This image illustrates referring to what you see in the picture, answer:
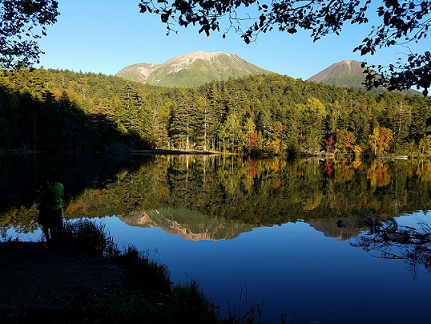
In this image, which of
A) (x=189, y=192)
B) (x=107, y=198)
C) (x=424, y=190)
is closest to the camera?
(x=107, y=198)

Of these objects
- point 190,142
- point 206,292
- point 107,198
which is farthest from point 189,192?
point 190,142

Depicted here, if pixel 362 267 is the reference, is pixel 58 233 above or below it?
above

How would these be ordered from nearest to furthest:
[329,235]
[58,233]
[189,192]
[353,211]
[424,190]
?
[58,233], [329,235], [353,211], [189,192], [424,190]

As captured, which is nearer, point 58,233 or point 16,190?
point 58,233

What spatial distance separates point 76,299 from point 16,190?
16897mm

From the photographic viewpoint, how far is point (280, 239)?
11148mm

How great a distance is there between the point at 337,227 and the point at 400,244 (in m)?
3.35

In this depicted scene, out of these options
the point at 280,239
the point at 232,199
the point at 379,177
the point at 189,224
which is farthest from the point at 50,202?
the point at 379,177

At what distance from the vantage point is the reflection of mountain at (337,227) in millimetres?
11648

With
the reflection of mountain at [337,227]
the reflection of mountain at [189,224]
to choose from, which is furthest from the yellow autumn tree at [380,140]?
the reflection of mountain at [189,224]

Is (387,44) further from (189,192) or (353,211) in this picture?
(189,192)

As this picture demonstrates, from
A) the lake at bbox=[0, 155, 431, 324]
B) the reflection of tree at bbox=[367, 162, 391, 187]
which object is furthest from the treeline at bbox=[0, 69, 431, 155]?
the lake at bbox=[0, 155, 431, 324]

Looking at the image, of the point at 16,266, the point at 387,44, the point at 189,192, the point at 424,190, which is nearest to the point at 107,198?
the point at 189,192

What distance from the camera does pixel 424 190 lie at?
2289cm
